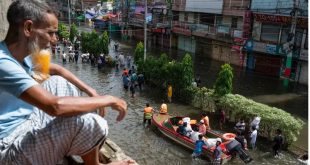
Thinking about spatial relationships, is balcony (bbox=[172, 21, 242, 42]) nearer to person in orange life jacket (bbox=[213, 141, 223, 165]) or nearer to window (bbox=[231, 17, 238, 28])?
window (bbox=[231, 17, 238, 28])

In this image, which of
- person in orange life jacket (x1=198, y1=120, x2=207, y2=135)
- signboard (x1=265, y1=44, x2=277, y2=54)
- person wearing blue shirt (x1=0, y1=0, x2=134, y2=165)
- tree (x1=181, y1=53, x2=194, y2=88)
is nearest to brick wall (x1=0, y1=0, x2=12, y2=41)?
person wearing blue shirt (x1=0, y1=0, x2=134, y2=165)

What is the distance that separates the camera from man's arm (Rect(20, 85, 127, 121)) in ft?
7.80

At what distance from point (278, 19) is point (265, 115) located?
14.9m

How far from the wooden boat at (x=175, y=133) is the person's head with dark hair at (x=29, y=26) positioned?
11.4 metres

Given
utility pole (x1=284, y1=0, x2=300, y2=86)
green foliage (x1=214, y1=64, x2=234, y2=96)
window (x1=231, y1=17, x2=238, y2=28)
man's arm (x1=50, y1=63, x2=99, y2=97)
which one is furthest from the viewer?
window (x1=231, y1=17, x2=238, y2=28)

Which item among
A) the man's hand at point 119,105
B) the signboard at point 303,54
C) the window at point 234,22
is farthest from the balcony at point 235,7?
the man's hand at point 119,105

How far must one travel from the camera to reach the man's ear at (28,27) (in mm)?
2697

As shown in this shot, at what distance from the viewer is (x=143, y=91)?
78.6 feet

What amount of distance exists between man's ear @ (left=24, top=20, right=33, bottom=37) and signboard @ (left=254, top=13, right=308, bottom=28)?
25682 millimetres

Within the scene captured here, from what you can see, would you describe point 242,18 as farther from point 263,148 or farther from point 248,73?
point 263,148

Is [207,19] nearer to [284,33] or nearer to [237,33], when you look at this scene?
[237,33]

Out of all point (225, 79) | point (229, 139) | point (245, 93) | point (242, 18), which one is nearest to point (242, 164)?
point (229, 139)

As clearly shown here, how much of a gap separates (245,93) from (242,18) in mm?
10600

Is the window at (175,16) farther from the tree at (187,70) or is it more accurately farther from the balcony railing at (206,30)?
the tree at (187,70)
